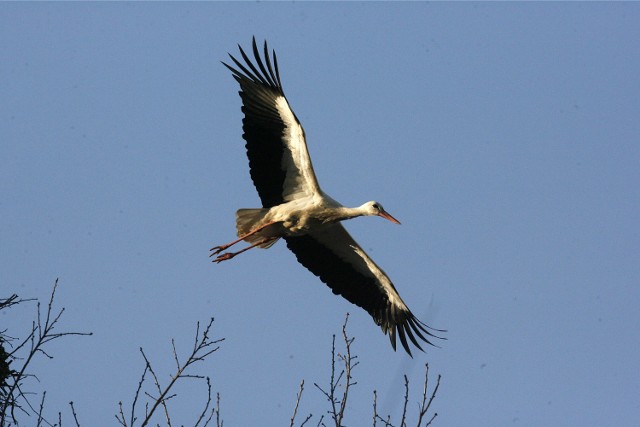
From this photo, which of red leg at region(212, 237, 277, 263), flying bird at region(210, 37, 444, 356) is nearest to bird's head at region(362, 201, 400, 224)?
flying bird at region(210, 37, 444, 356)

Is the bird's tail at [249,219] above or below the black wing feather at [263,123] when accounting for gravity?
below

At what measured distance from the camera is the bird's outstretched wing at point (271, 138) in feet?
27.9

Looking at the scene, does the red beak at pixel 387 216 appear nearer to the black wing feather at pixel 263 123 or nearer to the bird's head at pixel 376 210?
the bird's head at pixel 376 210

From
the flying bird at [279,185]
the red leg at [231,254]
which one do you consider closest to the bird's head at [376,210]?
the flying bird at [279,185]

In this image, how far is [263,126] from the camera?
8609mm

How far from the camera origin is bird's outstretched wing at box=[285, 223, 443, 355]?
9289mm

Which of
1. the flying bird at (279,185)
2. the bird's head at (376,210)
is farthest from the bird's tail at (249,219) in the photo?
the bird's head at (376,210)

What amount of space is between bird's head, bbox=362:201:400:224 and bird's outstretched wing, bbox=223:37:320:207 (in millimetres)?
616

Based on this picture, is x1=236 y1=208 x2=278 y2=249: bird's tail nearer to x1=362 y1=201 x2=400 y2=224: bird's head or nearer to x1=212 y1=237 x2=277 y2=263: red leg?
x1=212 y1=237 x2=277 y2=263: red leg

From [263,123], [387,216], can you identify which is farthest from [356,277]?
[263,123]

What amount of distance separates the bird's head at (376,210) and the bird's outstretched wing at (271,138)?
2.02ft

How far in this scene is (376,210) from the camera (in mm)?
8977

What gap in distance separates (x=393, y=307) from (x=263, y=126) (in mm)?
2397

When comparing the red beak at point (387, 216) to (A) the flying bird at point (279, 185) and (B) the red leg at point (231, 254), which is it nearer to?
(A) the flying bird at point (279, 185)
